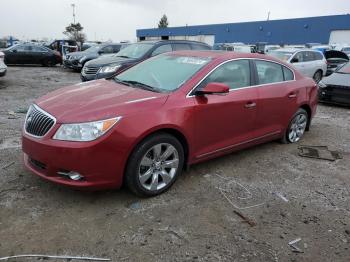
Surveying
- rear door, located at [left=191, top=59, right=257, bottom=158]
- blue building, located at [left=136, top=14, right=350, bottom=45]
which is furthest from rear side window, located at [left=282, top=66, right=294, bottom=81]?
blue building, located at [left=136, top=14, right=350, bottom=45]

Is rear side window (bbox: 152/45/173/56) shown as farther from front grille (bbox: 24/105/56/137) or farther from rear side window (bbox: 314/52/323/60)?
rear side window (bbox: 314/52/323/60)

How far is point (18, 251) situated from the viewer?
282 centimetres

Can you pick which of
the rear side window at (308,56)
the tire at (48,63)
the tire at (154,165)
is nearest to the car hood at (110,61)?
the tire at (154,165)

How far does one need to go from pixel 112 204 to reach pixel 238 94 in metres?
Answer: 2.15

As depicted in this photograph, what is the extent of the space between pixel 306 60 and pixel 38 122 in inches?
511

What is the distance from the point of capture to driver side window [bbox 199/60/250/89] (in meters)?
4.29

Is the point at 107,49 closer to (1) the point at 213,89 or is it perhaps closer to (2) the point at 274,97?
(2) the point at 274,97

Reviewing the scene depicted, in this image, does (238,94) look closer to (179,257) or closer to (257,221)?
(257,221)

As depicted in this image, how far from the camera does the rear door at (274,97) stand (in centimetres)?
493

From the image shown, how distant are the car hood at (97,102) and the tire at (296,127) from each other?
287cm

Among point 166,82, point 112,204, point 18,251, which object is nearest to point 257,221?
point 112,204

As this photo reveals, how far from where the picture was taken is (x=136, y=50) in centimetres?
1082

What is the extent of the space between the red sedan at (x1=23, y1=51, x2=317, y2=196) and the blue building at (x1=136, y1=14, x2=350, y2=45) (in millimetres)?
35817

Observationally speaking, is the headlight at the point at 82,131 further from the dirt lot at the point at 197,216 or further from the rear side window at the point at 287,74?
the rear side window at the point at 287,74
